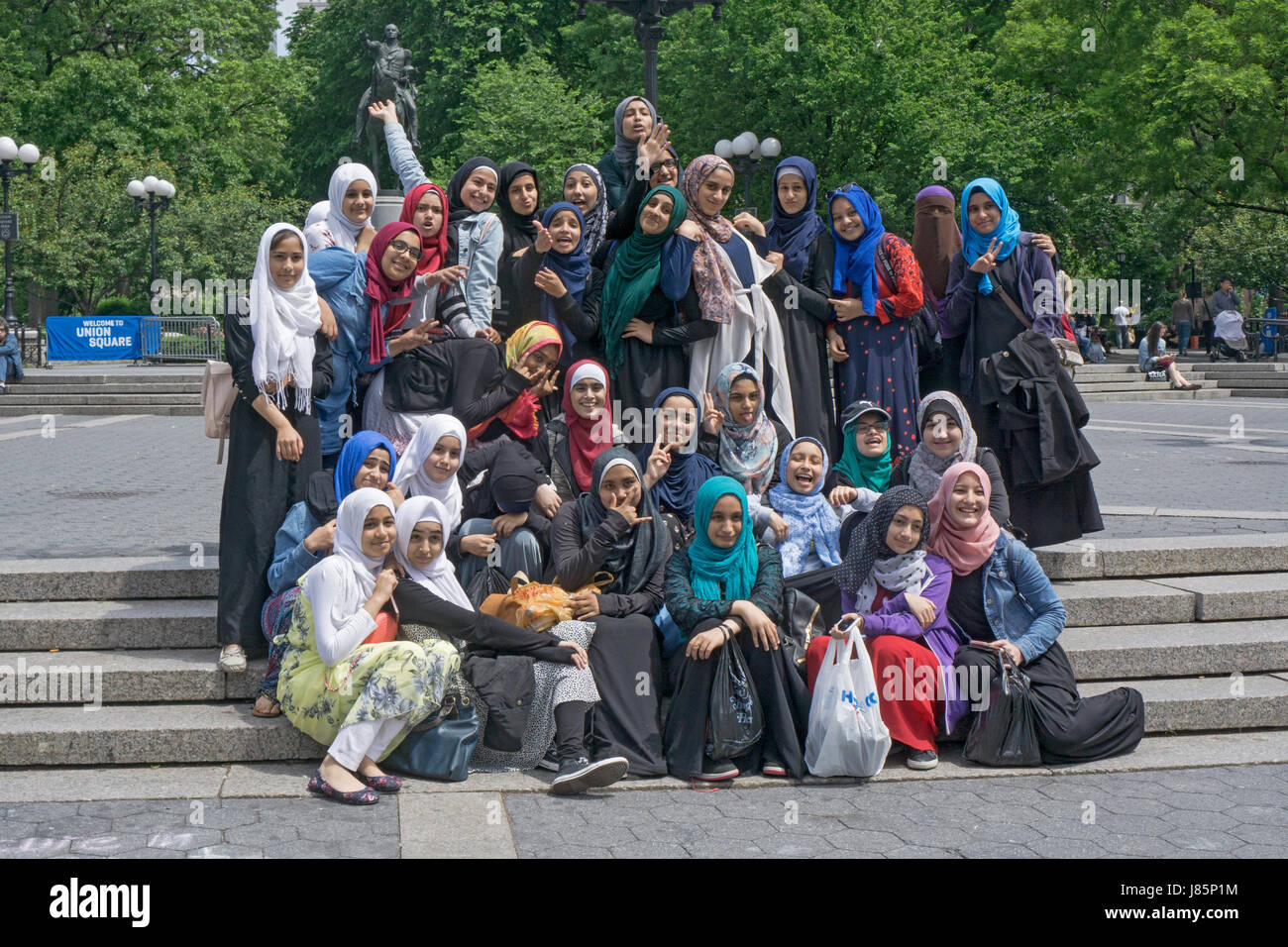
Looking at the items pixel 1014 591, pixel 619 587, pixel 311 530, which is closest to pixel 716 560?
pixel 619 587

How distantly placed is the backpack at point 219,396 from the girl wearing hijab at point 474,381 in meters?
0.75

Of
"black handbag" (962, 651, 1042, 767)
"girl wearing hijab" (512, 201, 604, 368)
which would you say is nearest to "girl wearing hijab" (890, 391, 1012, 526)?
"black handbag" (962, 651, 1042, 767)

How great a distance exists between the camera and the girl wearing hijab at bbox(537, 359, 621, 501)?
6.47m

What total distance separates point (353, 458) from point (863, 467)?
259 cm

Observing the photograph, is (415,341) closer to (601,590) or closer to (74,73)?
(601,590)

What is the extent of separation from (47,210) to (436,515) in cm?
3623

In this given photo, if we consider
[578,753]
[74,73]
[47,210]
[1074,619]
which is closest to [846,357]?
[1074,619]

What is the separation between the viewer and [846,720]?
5582mm

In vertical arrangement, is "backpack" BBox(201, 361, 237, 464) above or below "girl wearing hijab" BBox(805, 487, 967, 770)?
above

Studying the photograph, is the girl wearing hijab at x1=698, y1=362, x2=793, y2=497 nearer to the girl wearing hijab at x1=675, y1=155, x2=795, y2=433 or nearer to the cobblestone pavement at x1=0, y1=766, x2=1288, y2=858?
the girl wearing hijab at x1=675, y1=155, x2=795, y2=433

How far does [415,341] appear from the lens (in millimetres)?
6523

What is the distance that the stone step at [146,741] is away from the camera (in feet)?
18.5

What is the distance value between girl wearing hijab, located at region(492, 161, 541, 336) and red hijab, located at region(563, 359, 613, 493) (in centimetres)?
76

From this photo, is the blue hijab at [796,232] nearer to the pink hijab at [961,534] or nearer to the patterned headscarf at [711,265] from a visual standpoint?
the patterned headscarf at [711,265]
